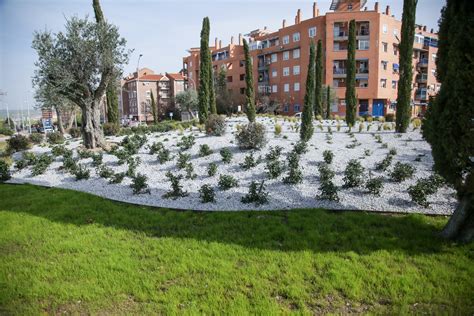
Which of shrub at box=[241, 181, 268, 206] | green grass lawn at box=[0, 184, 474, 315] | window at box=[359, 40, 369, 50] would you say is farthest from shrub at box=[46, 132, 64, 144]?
window at box=[359, 40, 369, 50]

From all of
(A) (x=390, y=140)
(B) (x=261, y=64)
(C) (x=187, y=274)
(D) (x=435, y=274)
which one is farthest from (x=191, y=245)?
(B) (x=261, y=64)

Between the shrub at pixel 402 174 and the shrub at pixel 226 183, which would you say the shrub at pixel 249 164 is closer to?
the shrub at pixel 226 183

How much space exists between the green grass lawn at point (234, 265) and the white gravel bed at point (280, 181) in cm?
72

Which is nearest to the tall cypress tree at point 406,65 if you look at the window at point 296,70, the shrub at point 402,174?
the shrub at point 402,174

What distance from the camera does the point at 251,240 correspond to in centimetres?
549

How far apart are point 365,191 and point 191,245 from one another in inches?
190

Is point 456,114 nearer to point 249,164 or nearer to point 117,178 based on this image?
point 249,164

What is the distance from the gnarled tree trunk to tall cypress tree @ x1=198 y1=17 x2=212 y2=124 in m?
→ 7.72

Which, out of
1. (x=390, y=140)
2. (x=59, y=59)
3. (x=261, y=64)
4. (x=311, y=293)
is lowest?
(x=311, y=293)

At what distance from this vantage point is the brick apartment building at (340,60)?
46.1 metres

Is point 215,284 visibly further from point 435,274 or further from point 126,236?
point 435,274

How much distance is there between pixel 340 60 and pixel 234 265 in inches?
1926

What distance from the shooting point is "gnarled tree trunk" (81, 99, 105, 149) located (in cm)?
1543

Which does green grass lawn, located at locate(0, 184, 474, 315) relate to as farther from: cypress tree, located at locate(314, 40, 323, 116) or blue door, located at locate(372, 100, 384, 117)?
blue door, located at locate(372, 100, 384, 117)
